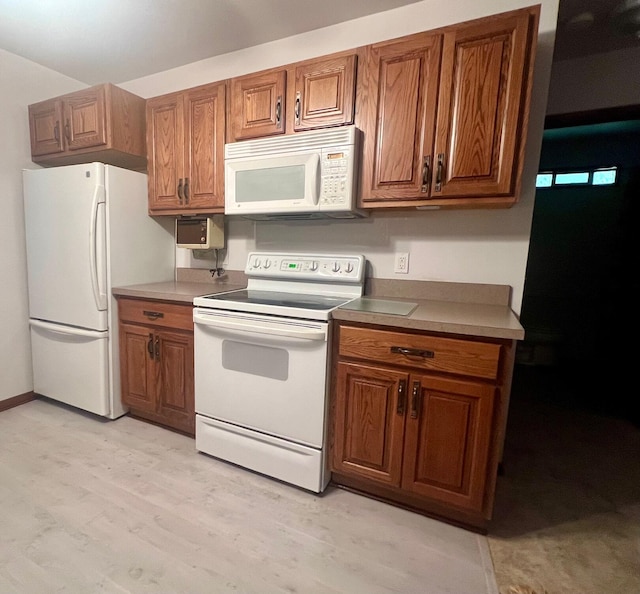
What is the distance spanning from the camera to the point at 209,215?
7.32 ft

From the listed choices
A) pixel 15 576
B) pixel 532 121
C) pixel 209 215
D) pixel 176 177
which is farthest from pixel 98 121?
pixel 532 121

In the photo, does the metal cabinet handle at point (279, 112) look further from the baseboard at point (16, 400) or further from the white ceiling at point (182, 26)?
the baseboard at point (16, 400)

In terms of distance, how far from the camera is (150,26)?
1938 millimetres

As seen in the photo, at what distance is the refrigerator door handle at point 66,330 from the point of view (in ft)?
6.91

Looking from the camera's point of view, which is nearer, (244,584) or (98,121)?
(244,584)

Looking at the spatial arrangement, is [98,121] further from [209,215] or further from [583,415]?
[583,415]

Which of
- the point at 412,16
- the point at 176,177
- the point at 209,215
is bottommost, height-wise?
the point at 209,215

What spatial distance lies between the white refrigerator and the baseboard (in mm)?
195

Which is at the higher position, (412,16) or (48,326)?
(412,16)

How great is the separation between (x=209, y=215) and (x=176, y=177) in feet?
0.99

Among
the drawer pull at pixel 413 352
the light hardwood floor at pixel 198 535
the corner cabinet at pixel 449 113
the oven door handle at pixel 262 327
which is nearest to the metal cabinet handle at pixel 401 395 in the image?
the drawer pull at pixel 413 352

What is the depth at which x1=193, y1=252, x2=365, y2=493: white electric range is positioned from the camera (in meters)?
1.52

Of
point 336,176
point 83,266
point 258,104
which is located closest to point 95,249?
point 83,266

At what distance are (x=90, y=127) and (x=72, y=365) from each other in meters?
1.57
